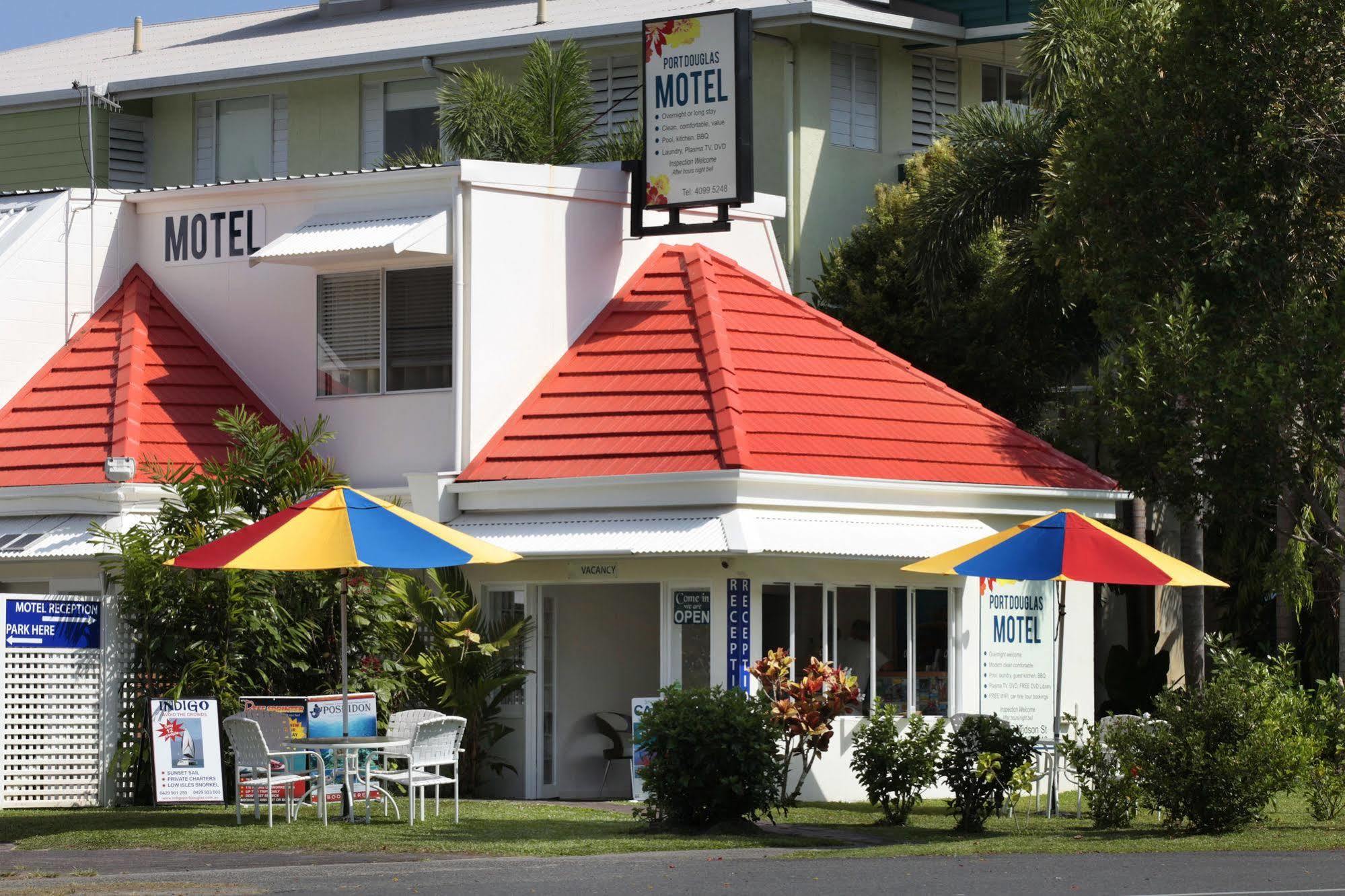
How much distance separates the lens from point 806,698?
17.9 m

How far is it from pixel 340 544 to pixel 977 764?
17.6ft

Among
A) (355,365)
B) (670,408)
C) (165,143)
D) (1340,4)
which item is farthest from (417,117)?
(1340,4)

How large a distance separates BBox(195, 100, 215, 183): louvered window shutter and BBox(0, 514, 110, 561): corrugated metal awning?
14.5m

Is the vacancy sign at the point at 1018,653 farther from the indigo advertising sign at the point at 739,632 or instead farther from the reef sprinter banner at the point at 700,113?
the reef sprinter banner at the point at 700,113

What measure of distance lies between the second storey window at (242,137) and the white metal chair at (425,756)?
18.9 m

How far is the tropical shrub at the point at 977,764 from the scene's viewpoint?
16328 millimetres

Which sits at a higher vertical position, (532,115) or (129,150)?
(129,150)

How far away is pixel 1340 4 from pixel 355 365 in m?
10.9

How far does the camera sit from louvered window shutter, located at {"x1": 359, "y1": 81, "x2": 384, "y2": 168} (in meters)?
33.0

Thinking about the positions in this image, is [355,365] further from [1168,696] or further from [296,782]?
[1168,696]

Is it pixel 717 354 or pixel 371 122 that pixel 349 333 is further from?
pixel 371 122

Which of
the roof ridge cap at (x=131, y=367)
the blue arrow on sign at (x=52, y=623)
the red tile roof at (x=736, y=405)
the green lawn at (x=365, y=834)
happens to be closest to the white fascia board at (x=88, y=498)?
the roof ridge cap at (x=131, y=367)

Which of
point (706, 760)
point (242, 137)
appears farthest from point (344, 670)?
point (242, 137)

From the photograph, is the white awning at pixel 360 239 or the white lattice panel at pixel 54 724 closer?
the white lattice panel at pixel 54 724
